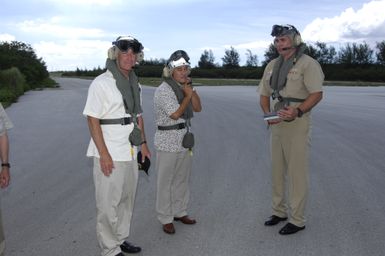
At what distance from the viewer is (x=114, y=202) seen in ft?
14.5

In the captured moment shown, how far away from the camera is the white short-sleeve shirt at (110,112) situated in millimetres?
4223

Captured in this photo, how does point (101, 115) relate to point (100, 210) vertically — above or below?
above

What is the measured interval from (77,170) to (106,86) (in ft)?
14.9

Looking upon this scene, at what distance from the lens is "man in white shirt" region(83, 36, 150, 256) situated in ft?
13.9

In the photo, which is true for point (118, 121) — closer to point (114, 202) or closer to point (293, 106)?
point (114, 202)

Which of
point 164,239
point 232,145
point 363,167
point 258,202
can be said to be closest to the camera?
point 164,239

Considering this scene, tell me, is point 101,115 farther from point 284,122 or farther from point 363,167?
point 363,167

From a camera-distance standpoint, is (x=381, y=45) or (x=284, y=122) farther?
(x=381, y=45)

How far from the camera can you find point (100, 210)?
14.5 feet

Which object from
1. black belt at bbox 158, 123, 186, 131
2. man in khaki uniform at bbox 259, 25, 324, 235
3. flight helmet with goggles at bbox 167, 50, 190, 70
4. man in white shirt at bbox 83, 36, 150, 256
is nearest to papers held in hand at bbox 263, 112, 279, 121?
man in khaki uniform at bbox 259, 25, 324, 235

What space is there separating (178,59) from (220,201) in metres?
2.15

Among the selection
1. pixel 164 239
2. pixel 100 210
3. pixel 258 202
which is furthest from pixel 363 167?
pixel 100 210

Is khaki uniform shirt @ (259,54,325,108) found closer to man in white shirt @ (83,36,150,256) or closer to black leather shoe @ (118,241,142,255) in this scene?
man in white shirt @ (83,36,150,256)

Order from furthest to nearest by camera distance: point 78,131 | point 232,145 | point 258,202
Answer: point 78,131 → point 232,145 → point 258,202
